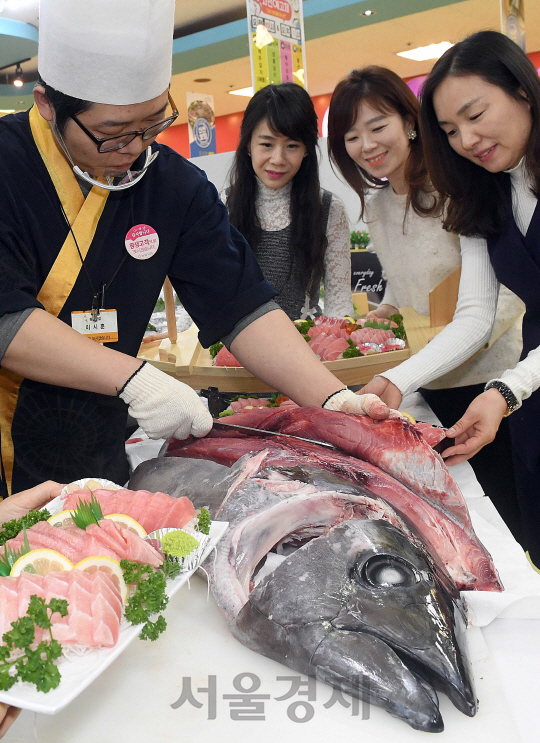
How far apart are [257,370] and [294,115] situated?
1584 mm

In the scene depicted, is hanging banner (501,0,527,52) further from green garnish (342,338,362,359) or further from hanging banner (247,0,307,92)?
green garnish (342,338,362,359)

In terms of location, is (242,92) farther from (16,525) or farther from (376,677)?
(376,677)

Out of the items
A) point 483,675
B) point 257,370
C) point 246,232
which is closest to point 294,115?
point 246,232

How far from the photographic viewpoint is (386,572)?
0.97 metres

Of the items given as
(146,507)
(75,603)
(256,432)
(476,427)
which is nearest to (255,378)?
(256,432)

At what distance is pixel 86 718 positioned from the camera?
A: 88 cm

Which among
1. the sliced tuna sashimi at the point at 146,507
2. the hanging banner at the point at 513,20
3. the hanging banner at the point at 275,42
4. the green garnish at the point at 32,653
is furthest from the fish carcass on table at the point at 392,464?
the hanging banner at the point at 275,42

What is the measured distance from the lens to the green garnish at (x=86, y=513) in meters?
1.05

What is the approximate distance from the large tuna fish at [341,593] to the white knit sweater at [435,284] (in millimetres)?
860

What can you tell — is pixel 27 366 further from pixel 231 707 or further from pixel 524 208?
pixel 524 208

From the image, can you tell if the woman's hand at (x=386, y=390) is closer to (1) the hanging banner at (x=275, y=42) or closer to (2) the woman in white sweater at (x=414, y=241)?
(2) the woman in white sweater at (x=414, y=241)

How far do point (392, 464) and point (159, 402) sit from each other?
0.51 metres

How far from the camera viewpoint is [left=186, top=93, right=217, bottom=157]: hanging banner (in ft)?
14.6

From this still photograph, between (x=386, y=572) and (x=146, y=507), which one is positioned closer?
(x=386, y=572)
